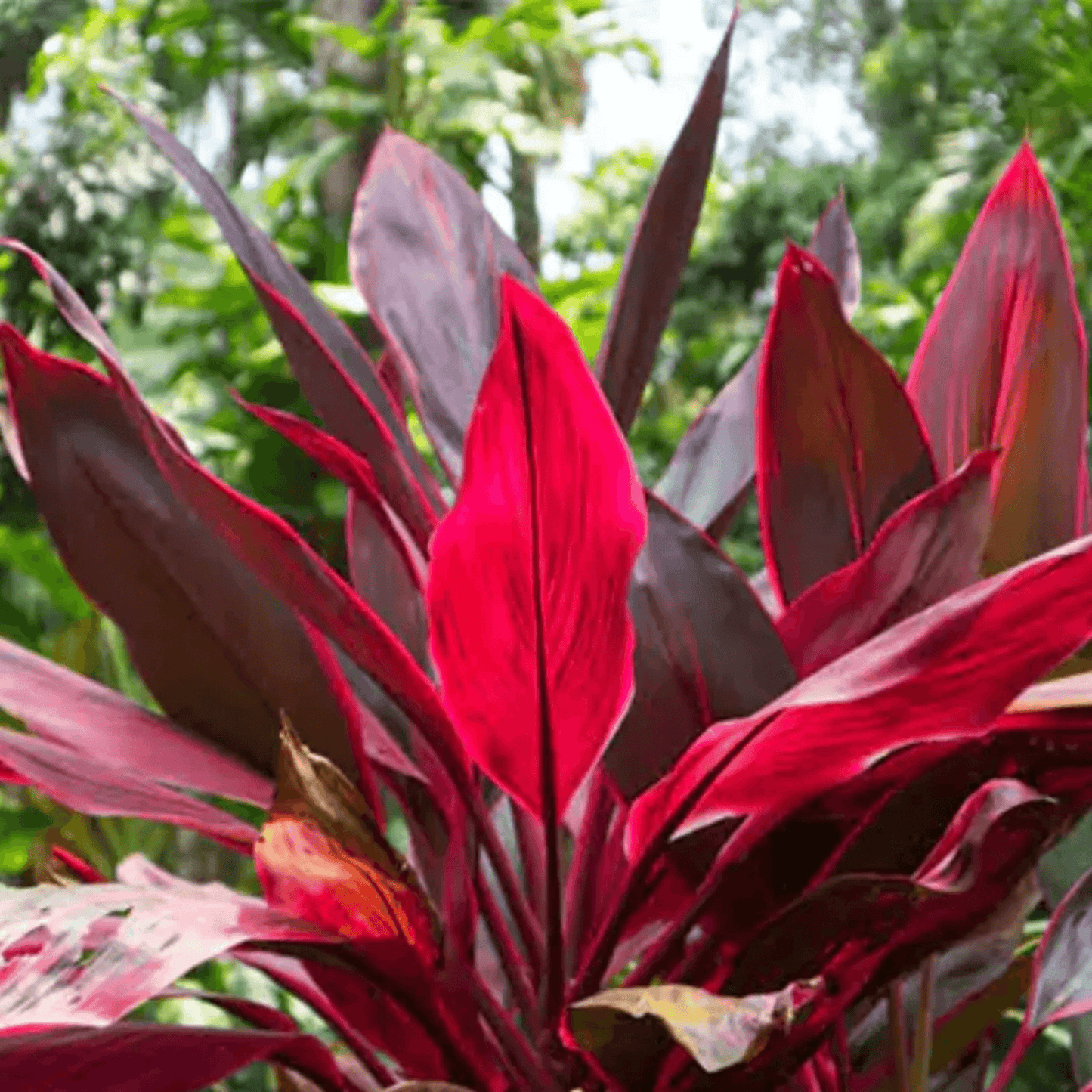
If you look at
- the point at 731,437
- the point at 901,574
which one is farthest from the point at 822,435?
the point at 731,437

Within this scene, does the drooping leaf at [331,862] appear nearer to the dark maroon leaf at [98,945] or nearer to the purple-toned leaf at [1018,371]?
the dark maroon leaf at [98,945]

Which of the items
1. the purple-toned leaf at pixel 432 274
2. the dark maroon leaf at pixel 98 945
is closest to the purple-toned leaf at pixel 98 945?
the dark maroon leaf at pixel 98 945

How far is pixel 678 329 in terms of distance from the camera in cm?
461

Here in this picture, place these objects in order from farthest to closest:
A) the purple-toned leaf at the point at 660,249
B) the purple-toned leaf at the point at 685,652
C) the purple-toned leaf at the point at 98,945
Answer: the purple-toned leaf at the point at 660,249 → the purple-toned leaf at the point at 685,652 → the purple-toned leaf at the point at 98,945

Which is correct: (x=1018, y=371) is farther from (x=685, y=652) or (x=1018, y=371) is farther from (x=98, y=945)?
(x=98, y=945)

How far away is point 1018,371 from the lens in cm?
48

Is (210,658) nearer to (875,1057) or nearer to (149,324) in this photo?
(875,1057)

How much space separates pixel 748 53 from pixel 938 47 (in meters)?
5.61

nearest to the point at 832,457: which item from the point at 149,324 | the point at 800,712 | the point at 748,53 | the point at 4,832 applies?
the point at 800,712

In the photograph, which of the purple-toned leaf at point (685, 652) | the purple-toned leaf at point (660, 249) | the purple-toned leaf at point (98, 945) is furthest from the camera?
the purple-toned leaf at point (660, 249)

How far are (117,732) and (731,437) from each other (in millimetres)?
293

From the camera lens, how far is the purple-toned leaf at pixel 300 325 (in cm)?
44

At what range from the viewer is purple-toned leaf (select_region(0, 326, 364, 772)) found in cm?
45

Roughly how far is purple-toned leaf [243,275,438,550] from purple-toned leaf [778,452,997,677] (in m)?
0.13
